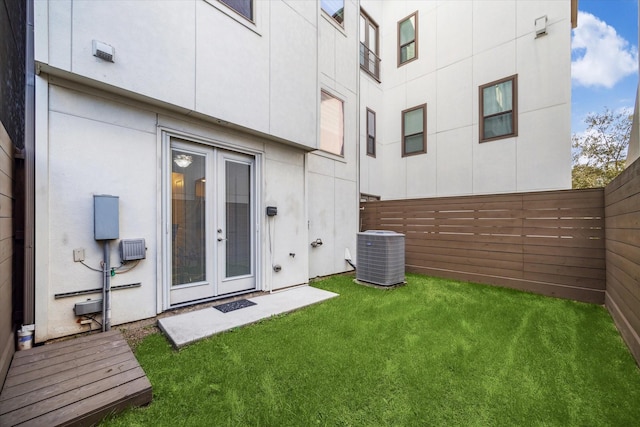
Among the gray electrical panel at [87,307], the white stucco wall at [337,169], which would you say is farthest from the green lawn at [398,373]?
the white stucco wall at [337,169]

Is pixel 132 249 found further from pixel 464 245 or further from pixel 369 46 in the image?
pixel 369 46

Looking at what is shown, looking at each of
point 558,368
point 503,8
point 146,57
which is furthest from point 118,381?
point 503,8

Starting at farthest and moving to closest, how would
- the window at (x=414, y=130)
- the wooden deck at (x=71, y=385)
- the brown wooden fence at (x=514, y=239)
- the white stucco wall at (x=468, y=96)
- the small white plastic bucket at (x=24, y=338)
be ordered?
the window at (x=414, y=130) → the white stucco wall at (x=468, y=96) → the brown wooden fence at (x=514, y=239) → the small white plastic bucket at (x=24, y=338) → the wooden deck at (x=71, y=385)

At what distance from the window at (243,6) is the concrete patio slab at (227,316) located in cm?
426

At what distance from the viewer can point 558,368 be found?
2.32 m

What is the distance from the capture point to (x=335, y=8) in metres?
6.41

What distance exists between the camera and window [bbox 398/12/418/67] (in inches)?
310

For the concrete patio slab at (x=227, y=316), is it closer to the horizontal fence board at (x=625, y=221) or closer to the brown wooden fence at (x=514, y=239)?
the brown wooden fence at (x=514, y=239)

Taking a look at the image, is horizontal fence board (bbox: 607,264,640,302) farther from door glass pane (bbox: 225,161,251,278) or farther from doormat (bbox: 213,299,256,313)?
door glass pane (bbox: 225,161,251,278)

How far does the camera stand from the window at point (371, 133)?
804 centimetres

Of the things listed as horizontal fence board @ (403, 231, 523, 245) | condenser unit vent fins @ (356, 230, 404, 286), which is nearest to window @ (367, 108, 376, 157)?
horizontal fence board @ (403, 231, 523, 245)

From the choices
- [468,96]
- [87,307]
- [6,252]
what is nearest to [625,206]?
[468,96]

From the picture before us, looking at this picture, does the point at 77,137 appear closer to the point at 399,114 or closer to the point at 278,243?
the point at 278,243

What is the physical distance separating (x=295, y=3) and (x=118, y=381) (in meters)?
5.67
